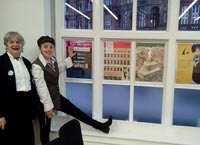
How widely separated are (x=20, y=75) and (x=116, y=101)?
1005mm

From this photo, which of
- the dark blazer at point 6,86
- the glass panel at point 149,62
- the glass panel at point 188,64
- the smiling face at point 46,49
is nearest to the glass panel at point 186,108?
the glass panel at point 188,64

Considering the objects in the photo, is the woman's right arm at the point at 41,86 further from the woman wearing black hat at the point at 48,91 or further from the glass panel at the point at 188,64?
the glass panel at the point at 188,64

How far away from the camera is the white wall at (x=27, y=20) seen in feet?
7.63

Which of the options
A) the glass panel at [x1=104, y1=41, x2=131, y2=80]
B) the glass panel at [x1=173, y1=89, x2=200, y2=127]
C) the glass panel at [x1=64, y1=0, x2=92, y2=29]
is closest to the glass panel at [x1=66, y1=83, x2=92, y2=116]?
the glass panel at [x1=104, y1=41, x2=131, y2=80]

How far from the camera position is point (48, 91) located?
7.19 feet

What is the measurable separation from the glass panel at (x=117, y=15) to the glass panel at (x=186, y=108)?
81 centimetres

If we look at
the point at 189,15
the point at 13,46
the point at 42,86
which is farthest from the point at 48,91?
the point at 189,15

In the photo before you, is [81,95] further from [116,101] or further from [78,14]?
[78,14]

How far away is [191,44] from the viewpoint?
2320 millimetres

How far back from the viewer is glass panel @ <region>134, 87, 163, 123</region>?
97.3 inches

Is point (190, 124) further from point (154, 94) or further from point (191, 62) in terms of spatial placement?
point (191, 62)

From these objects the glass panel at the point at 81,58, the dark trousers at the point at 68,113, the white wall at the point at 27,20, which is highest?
the white wall at the point at 27,20

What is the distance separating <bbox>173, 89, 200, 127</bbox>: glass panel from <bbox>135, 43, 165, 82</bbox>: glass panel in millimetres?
247

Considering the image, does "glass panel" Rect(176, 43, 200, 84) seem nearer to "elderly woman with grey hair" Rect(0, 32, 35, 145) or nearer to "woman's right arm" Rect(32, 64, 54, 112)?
"woman's right arm" Rect(32, 64, 54, 112)
